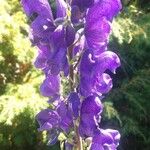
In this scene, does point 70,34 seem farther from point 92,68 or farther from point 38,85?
point 38,85

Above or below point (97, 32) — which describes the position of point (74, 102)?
below

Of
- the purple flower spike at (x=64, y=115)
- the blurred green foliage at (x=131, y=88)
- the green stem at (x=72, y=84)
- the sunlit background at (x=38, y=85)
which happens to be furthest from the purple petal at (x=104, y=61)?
the blurred green foliage at (x=131, y=88)

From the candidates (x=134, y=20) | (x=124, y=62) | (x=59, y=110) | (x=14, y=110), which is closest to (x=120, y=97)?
(x=124, y=62)

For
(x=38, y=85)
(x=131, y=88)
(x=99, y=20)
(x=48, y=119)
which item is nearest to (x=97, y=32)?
(x=99, y=20)

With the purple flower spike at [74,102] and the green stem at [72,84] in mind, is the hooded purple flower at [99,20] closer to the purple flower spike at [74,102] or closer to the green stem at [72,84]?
the green stem at [72,84]

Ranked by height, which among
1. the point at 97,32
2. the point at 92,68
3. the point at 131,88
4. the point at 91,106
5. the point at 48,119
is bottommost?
the point at 131,88

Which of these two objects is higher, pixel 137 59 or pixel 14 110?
pixel 14 110

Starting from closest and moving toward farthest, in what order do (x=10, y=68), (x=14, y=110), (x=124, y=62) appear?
(x=14, y=110) < (x=10, y=68) < (x=124, y=62)

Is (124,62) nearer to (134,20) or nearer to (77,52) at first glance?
(134,20)
